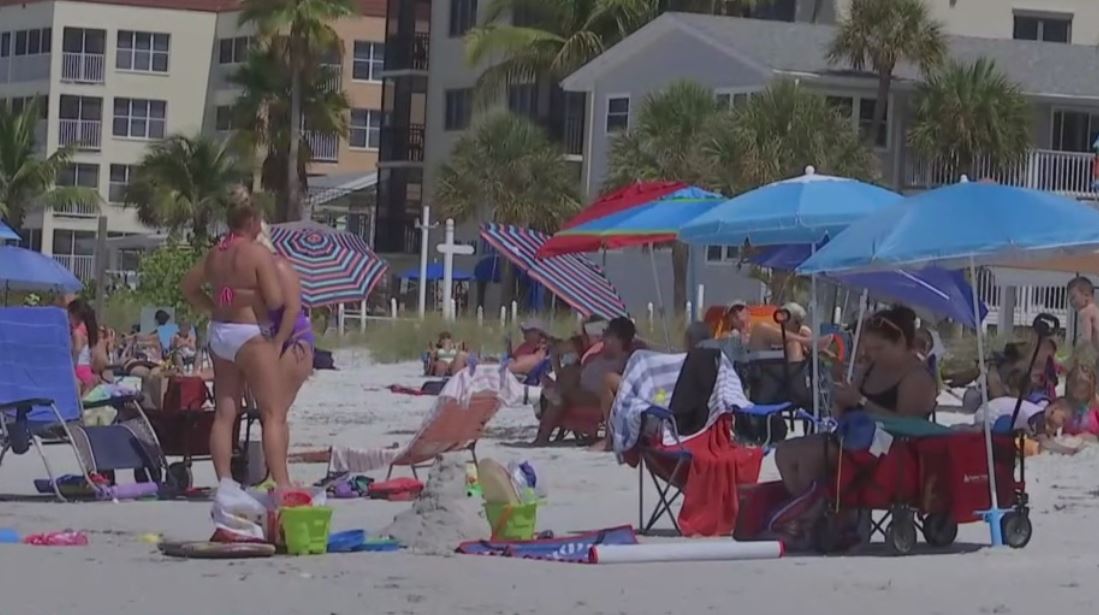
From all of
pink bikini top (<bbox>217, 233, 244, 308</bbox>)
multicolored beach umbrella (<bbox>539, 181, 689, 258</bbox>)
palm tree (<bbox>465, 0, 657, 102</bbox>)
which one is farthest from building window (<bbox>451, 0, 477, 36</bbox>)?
pink bikini top (<bbox>217, 233, 244, 308</bbox>)

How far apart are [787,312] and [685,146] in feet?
74.6

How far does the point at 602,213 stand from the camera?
722 inches

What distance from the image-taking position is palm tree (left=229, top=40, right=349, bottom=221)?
5697 centimetres

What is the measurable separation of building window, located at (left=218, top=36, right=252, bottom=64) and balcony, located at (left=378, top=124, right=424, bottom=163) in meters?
13.9

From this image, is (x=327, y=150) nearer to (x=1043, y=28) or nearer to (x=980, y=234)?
(x=1043, y=28)

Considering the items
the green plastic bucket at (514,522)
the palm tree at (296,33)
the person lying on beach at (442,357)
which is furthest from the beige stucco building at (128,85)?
the green plastic bucket at (514,522)

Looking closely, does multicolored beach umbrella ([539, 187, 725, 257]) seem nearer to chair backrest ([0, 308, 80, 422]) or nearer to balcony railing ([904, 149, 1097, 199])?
chair backrest ([0, 308, 80, 422])

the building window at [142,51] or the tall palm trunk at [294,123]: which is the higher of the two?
the building window at [142,51]

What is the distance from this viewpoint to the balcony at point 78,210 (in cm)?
6644

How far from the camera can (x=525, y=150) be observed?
1837 inches

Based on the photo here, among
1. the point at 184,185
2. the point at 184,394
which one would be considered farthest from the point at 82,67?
the point at 184,394

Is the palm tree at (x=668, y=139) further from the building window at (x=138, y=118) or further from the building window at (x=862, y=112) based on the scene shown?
the building window at (x=138, y=118)

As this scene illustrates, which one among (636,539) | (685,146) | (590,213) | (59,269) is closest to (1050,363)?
(590,213)

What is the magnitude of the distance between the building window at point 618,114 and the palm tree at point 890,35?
19.0 feet
